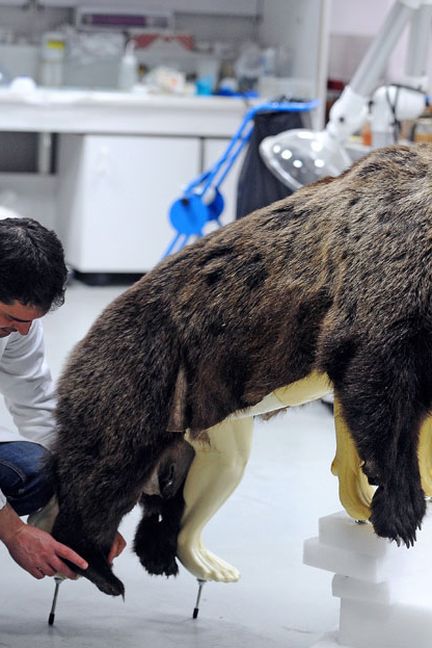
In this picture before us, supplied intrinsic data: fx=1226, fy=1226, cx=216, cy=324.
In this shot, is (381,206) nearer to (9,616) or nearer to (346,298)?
(346,298)

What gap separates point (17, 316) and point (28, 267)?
10 cm

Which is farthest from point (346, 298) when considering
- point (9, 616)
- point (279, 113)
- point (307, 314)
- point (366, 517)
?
point (279, 113)

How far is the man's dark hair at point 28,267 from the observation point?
229cm

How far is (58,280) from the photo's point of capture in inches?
92.1

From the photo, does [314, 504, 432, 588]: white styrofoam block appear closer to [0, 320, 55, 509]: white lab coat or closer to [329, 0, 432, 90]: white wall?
[0, 320, 55, 509]: white lab coat

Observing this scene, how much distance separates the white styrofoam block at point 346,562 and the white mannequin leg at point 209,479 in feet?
0.87

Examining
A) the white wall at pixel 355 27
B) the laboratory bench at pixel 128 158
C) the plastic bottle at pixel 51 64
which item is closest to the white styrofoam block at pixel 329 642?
the laboratory bench at pixel 128 158

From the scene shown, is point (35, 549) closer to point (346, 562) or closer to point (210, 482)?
point (210, 482)

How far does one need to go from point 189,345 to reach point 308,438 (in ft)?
6.58

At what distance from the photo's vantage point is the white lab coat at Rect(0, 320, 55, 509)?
8.64ft

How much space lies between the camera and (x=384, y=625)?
7.75ft

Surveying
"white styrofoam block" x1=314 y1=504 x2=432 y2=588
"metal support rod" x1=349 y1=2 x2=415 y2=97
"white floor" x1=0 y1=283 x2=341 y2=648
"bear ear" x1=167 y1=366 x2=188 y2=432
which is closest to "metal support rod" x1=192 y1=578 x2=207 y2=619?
"white floor" x1=0 y1=283 x2=341 y2=648

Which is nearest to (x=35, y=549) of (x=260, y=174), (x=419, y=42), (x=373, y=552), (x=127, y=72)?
(x=373, y=552)

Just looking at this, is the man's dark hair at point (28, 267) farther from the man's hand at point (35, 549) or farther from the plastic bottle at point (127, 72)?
the plastic bottle at point (127, 72)
